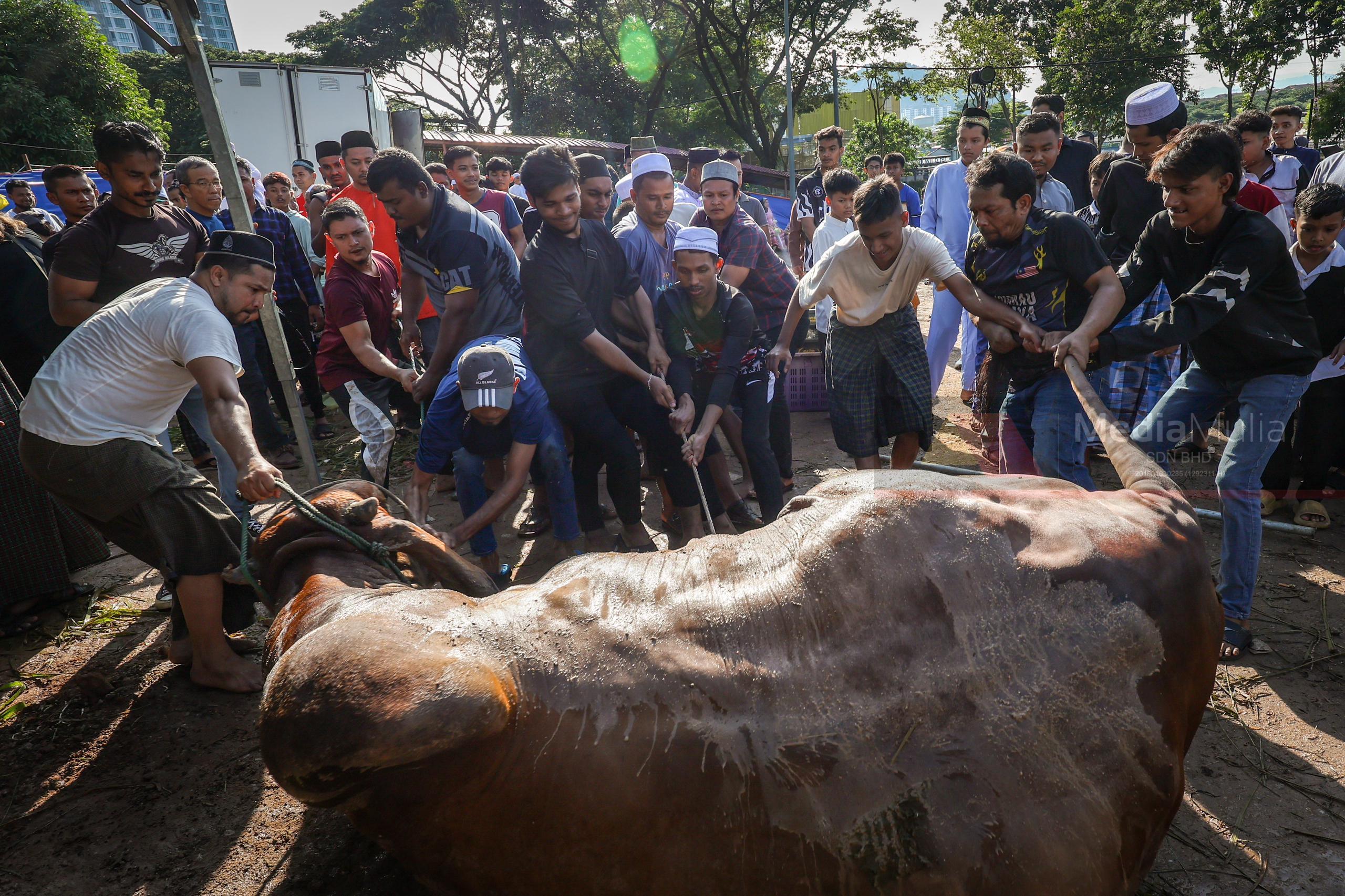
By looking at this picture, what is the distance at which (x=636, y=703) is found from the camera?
151 cm

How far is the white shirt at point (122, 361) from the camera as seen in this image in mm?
3176

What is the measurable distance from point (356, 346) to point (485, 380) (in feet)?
4.58

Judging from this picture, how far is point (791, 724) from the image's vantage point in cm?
150

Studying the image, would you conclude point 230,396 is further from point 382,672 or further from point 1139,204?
point 1139,204

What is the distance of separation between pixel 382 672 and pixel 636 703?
1.52 ft

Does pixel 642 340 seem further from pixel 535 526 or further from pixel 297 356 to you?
pixel 297 356

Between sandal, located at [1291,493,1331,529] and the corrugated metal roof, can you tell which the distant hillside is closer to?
Answer: the corrugated metal roof

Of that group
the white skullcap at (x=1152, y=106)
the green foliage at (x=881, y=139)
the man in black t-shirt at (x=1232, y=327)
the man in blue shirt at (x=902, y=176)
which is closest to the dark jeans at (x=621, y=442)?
the man in black t-shirt at (x=1232, y=327)

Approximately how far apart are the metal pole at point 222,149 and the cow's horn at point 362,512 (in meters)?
2.65

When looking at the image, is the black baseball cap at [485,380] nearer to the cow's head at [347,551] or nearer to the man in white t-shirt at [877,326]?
the cow's head at [347,551]

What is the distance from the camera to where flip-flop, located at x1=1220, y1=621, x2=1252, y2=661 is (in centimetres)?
333

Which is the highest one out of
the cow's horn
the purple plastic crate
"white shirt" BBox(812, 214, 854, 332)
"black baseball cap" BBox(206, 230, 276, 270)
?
"black baseball cap" BBox(206, 230, 276, 270)

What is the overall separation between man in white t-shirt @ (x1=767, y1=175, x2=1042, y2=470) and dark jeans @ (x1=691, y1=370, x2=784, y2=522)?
197mm

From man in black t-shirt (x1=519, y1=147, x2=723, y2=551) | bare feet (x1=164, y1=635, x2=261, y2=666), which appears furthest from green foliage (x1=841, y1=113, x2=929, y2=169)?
bare feet (x1=164, y1=635, x2=261, y2=666)
